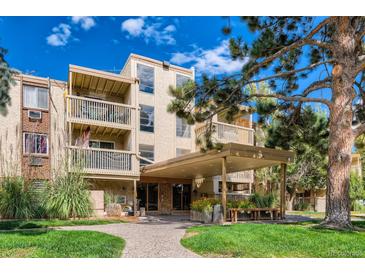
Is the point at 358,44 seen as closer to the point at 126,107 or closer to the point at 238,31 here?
the point at 238,31

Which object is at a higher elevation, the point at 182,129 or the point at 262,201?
the point at 182,129

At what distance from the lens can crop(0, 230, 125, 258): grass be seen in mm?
5594

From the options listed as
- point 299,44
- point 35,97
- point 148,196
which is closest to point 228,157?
point 299,44

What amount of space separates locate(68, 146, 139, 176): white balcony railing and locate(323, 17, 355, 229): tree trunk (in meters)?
8.35

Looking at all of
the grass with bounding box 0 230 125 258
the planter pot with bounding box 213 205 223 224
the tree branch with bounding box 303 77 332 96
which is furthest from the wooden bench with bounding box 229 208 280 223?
the grass with bounding box 0 230 125 258

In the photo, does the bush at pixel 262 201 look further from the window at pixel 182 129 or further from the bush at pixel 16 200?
the bush at pixel 16 200

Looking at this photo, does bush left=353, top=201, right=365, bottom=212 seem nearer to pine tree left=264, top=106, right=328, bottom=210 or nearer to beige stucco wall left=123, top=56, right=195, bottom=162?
pine tree left=264, top=106, right=328, bottom=210

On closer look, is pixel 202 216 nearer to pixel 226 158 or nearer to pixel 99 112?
pixel 226 158

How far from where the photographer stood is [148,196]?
55.5 feet

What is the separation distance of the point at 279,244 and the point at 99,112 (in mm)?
10240

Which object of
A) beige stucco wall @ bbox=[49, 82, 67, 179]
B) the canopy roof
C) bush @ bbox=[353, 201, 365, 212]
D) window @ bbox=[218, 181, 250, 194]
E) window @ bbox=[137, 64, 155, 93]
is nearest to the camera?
the canopy roof

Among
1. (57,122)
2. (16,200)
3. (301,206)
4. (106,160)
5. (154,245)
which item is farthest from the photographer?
(301,206)
